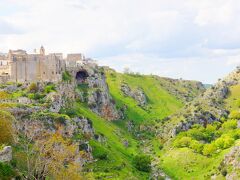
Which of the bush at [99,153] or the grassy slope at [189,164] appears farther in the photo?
the grassy slope at [189,164]

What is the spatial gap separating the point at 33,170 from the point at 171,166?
273ft

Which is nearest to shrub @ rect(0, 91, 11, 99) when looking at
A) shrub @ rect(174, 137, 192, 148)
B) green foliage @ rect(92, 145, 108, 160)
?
green foliage @ rect(92, 145, 108, 160)

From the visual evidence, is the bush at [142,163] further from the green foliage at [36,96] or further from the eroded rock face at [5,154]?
the eroded rock face at [5,154]

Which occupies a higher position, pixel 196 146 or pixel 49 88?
pixel 49 88

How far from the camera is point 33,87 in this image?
168 m

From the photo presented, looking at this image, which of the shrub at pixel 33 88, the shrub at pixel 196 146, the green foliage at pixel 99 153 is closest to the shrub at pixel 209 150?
the shrub at pixel 196 146

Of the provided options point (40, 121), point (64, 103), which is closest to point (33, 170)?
point (40, 121)

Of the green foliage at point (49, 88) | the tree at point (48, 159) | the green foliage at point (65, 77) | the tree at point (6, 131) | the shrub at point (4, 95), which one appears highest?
the green foliage at point (65, 77)

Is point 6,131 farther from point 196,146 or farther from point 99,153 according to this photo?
point 196,146

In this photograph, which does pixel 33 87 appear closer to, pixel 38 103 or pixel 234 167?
pixel 38 103

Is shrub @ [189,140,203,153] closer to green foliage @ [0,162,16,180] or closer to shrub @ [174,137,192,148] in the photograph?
shrub @ [174,137,192,148]

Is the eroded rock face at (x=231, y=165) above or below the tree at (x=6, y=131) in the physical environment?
below

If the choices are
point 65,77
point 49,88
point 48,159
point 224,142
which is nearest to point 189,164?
point 224,142

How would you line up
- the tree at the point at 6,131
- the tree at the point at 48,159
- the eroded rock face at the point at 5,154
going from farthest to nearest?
the tree at the point at 6,131, the tree at the point at 48,159, the eroded rock face at the point at 5,154
